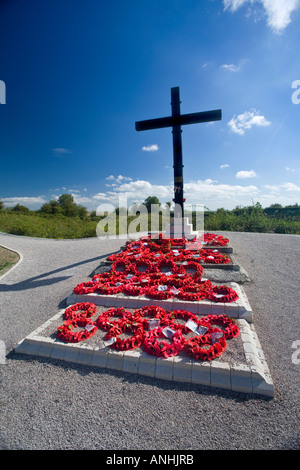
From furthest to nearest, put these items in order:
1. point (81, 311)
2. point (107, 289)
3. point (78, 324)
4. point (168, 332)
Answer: point (107, 289)
point (81, 311)
point (78, 324)
point (168, 332)

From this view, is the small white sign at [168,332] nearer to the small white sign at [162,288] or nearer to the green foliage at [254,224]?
the small white sign at [162,288]

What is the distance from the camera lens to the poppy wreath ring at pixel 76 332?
11.1ft

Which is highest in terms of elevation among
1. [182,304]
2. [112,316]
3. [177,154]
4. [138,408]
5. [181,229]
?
[177,154]

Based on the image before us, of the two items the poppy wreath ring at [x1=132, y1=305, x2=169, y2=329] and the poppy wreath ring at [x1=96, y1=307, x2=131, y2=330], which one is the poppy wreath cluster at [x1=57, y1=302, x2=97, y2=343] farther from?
the poppy wreath ring at [x1=132, y1=305, x2=169, y2=329]

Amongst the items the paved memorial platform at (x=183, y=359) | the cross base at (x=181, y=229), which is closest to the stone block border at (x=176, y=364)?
the paved memorial platform at (x=183, y=359)

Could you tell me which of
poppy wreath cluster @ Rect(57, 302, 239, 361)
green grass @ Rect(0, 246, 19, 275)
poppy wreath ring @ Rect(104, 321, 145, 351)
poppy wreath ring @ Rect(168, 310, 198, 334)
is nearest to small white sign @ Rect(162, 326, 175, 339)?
poppy wreath cluster @ Rect(57, 302, 239, 361)

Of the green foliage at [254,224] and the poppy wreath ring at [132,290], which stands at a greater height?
the green foliage at [254,224]

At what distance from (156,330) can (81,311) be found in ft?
5.46

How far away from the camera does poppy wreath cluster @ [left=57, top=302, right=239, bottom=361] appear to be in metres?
3.03

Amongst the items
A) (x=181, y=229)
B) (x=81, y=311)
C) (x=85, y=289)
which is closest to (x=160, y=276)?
(x=85, y=289)

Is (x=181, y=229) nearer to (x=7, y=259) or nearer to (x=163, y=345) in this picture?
(x=163, y=345)

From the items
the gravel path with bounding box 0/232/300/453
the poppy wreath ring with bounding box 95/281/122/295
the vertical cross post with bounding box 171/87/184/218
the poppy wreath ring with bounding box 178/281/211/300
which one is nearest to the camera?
the gravel path with bounding box 0/232/300/453

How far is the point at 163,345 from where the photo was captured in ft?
10.0
